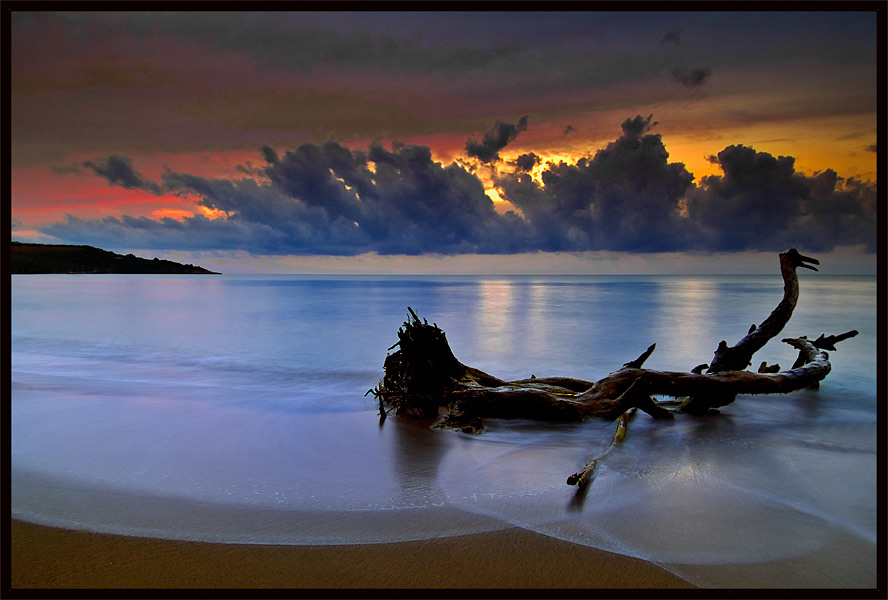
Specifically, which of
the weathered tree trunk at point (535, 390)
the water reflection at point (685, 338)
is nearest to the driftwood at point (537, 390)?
the weathered tree trunk at point (535, 390)

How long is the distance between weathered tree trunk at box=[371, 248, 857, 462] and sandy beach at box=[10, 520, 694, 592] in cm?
232

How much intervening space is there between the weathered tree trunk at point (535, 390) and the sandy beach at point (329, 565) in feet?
7.62

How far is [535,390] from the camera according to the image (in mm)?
5426

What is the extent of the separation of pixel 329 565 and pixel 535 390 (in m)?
3.23

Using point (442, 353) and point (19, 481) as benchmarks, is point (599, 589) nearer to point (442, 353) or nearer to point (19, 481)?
point (442, 353)

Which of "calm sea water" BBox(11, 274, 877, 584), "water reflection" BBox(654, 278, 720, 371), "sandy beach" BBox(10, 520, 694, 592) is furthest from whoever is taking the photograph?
"water reflection" BBox(654, 278, 720, 371)

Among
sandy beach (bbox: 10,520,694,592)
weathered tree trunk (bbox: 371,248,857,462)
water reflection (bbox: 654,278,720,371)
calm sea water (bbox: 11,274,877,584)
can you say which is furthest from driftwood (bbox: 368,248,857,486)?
water reflection (bbox: 654,278,720,371)

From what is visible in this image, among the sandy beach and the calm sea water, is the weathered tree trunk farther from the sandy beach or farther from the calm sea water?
the sandy beach

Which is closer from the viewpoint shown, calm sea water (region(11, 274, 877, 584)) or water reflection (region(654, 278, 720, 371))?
calm sea water (region(11, 274, 877, 584))

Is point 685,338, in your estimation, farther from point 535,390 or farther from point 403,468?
point 403,468

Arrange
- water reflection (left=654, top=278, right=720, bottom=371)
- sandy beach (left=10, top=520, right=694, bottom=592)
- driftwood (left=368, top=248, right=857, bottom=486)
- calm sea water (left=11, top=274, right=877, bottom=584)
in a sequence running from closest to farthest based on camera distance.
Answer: sandy beach (left=10, top=520, right=694, bottom=592) → calm sea water (left=11, top=274, right=877, bottom=584) → driftwood (left=368, top=248, right=857, bottom=486) → water reflection (left=654, top=278, right=720, bottom=371)

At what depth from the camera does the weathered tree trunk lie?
532 cm

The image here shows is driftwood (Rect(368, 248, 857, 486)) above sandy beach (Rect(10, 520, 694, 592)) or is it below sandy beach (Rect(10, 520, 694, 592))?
above

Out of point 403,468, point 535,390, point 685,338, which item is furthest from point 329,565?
point 685,338
